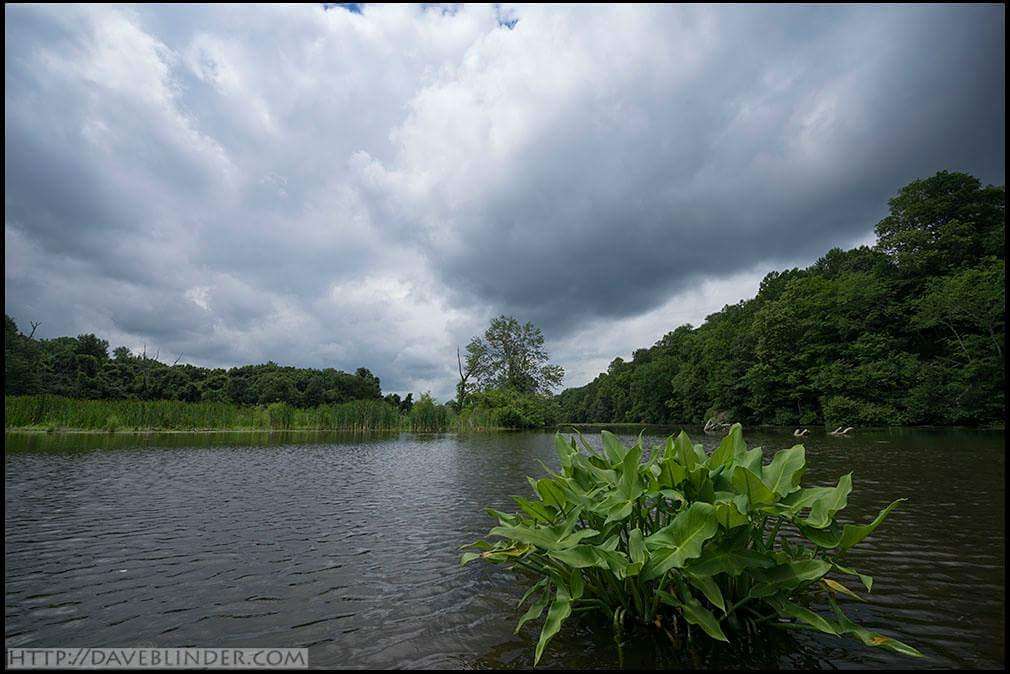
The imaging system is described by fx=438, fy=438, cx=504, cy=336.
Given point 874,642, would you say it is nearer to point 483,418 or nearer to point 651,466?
point 651,466

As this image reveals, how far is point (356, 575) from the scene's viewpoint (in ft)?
14.9

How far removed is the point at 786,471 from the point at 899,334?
4558cm

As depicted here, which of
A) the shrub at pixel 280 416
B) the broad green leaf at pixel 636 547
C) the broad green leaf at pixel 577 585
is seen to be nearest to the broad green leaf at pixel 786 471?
the broad green leaf at pixel 636 547

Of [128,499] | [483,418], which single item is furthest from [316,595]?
[483,418]

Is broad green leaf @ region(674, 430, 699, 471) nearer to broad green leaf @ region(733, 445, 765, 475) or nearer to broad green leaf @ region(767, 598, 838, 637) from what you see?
broad green leaf @ region(733, 445, 765, 475)

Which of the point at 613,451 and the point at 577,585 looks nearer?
the point at 577,585

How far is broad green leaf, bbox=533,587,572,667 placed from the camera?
2.42 metres

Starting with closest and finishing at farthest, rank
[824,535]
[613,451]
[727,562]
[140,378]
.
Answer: [727,562]
[824,535]
[613,451]
[140,378]

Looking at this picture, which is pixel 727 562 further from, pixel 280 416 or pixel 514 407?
pixel 514 407

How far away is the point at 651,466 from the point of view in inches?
130

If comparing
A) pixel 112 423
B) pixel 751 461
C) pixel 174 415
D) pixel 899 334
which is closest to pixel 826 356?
pixel 899 334

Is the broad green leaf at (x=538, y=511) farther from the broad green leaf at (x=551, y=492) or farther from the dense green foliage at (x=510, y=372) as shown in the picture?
the dense green foliage at (x=510, y=372)

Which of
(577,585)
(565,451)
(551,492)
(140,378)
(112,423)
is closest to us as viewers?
(577,585)

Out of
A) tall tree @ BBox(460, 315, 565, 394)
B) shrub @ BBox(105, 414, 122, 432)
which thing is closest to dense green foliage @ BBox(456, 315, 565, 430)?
tall tree @ BBox(460, 315, 565, 394)
